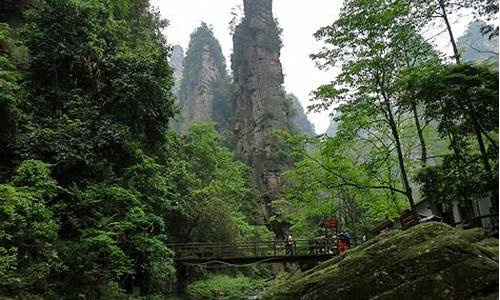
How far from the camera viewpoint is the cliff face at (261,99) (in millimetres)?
42406

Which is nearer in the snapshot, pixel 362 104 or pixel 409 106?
pixel 409 106

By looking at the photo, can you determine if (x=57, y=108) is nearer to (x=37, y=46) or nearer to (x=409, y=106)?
(x=37, y=46)

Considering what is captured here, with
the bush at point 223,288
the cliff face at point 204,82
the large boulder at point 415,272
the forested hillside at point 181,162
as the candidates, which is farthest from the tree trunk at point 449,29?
the cliff face at point 204,82

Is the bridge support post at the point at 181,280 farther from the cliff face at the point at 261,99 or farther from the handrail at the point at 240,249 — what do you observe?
the cliff face at the point at 261,99

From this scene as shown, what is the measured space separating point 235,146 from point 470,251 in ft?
142

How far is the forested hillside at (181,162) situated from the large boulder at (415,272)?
0.07 ft

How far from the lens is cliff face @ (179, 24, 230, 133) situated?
57.5m

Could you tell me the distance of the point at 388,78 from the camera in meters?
13.9

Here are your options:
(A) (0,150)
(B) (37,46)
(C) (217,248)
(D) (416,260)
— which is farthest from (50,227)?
(C) (217,248)

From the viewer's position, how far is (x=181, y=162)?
2206 cm

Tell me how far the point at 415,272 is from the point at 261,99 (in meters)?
41.8

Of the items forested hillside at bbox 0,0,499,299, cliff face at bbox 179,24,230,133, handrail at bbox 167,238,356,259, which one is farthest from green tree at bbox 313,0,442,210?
cliff face at bbox 179,24,230,133

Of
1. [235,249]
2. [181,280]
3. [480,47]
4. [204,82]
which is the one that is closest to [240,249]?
[235,249]

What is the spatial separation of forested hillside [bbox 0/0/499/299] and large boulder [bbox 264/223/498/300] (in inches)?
0.9
